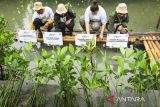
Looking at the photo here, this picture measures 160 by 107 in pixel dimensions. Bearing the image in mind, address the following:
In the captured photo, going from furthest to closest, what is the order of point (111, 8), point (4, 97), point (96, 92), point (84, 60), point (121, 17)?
point (111, 8) → point (121, 17) → point (96, 92) → point (4, 97) → point (84, 60)

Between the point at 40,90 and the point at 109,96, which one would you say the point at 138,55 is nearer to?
the point at 109,96

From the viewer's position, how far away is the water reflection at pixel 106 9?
26.5ft

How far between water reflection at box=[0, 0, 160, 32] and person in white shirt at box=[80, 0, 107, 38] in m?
1.34

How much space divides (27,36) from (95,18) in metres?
1.34

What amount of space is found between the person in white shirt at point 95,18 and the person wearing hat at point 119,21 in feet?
0.54

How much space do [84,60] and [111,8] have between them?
761cm

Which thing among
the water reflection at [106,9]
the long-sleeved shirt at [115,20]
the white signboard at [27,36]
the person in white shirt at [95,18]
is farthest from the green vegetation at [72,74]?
the water reflection at [106,9]

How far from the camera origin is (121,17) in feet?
20.5

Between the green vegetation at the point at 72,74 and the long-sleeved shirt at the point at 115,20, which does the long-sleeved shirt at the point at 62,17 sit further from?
the green vegetation at the point at 72,74

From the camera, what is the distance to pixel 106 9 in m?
9.68

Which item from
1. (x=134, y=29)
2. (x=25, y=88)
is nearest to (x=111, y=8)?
(x=134, y=29)

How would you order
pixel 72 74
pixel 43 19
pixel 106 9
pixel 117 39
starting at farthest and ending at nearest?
1. pixel 106 9
2. pixel 43 19
3. pixel 117 39
4. pixel 72 74

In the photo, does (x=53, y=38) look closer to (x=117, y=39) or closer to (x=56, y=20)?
(x=56, y=20)

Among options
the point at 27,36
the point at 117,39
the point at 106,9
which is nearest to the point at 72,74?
the point at 117,39
